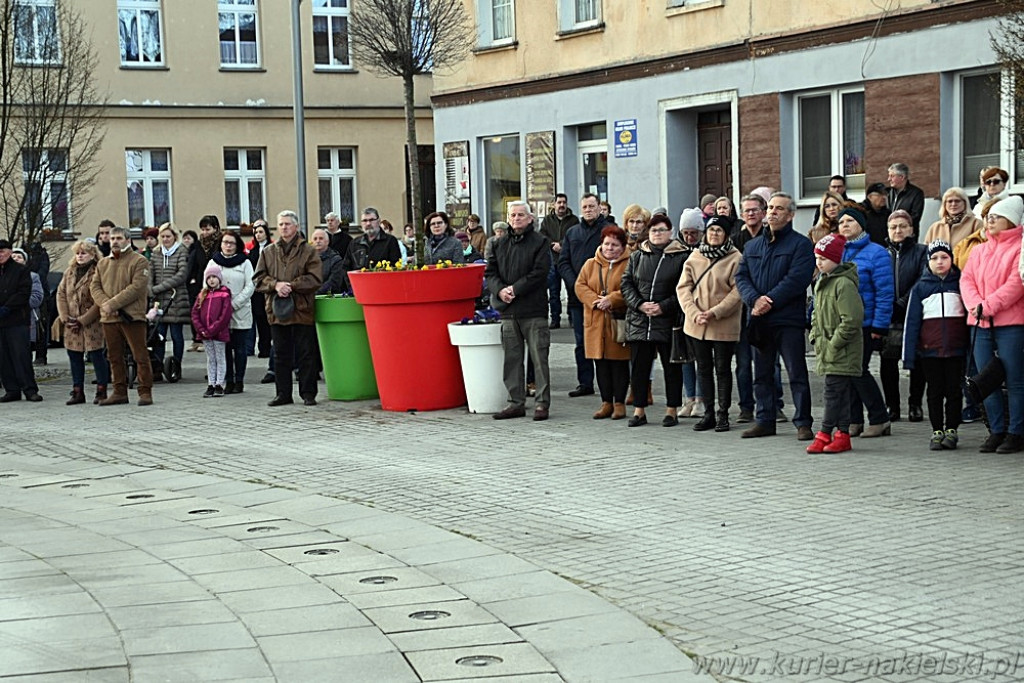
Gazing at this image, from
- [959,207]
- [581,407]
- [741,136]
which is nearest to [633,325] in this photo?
[581,407]

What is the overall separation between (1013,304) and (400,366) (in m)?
5.95

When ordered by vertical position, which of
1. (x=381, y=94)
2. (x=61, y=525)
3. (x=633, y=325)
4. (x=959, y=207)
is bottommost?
(x=61, y=525)

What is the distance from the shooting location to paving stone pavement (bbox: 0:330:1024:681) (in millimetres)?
6637

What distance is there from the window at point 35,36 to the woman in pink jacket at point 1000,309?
15310 mm

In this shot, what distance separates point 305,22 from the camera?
42.3m

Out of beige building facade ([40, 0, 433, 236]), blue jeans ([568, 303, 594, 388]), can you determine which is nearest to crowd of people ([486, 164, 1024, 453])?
blue jeans ([568, 303, 594, 388])

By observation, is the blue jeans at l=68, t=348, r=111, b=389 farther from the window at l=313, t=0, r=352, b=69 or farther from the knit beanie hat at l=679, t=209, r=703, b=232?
the window at l=313, t=0, r=352, b=69

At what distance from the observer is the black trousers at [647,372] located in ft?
44.4

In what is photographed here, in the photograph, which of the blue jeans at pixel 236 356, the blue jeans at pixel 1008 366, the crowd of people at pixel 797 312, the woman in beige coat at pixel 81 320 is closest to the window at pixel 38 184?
the woman in beige coat at pixel 81 320

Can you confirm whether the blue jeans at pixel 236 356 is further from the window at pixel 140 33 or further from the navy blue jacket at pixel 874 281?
the window at pixel 140 33

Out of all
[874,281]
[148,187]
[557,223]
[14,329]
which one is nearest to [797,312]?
[874,281]

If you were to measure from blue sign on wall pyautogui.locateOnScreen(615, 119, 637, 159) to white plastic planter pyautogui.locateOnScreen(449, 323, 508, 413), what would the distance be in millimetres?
12149

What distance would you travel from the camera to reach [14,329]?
17828mm

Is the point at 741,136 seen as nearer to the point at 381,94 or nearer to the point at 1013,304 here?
the point at 1013,304
